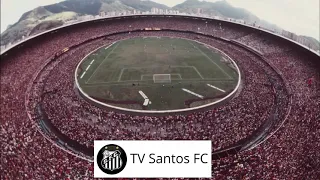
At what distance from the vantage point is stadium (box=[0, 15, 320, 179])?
76.6 feet

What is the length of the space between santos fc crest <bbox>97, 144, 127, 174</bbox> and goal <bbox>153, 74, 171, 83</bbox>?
809 inches

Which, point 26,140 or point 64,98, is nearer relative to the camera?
point 26,140

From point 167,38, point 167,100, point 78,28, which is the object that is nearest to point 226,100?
point 167,100

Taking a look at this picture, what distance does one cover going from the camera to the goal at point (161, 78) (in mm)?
38781

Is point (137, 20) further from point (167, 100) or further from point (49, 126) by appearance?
point (49, 126)

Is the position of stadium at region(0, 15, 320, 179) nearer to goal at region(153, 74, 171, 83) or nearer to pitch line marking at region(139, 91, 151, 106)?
pitch line marking at region(139, 91, 151, 106)

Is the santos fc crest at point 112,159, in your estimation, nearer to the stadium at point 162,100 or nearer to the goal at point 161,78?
the stadium at point 162,100

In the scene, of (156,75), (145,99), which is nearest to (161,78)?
(156,75)

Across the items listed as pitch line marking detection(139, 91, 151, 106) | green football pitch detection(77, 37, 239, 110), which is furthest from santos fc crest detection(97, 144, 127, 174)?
pitch line marking detection(139, 91, 151, 106)

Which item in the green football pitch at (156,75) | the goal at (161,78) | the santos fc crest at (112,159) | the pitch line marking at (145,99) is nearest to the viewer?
the santos fc crest at (112,159)

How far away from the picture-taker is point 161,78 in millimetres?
39781

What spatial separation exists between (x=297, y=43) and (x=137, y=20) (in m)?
30.6

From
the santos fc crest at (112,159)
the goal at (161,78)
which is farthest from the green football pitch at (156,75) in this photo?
the santos fc crest at (112,159)

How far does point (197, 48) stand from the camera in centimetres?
5175
